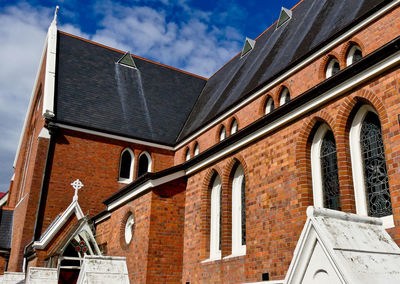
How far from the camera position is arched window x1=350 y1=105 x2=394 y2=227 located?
25.4 feet

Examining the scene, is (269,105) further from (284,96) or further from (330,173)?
(330,173)

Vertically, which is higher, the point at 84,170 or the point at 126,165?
the point at 126,165

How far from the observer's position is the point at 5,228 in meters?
20.5

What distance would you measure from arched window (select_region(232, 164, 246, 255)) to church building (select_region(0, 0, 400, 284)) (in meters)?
0.04

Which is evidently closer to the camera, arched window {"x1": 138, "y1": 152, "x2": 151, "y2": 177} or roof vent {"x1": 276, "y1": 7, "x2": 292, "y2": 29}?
roof vent {"x1": 276, "y1": 7, "x2": 292, "y2": 29}

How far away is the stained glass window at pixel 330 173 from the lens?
347 inches

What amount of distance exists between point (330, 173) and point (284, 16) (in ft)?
38.6

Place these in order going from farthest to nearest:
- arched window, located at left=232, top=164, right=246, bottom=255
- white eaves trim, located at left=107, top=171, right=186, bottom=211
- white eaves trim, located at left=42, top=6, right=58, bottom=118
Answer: white eaves trim, located at left=42, top=6, right=58, bottom=118
white eaves trim, located at left=107, top=171, right=186, bottom=211
arched window, located at left=232, top=164, right=246, bottom=255

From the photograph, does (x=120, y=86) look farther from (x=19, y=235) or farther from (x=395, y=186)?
(x=395, y=186)

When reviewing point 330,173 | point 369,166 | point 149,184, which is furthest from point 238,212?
point 369,166

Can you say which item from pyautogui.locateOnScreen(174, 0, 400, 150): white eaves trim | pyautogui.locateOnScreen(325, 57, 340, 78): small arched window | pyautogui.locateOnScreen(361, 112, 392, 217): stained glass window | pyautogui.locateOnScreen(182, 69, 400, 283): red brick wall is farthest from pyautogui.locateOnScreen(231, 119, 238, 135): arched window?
pyautogui.locateOnScreen(361, 112, 392, 217): stained glass window

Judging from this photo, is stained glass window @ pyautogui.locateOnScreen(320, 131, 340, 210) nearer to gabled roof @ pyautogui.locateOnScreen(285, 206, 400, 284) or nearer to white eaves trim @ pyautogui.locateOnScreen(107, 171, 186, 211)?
gabled roof @ pyautogui.locateOnScreen(285, 206, 400, 284)

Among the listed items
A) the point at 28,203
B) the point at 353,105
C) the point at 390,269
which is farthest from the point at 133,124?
the point at 390,269

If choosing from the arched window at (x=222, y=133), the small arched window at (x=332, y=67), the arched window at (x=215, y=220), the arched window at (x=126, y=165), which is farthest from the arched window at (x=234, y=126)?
the arched window at (x=126, y=165)
